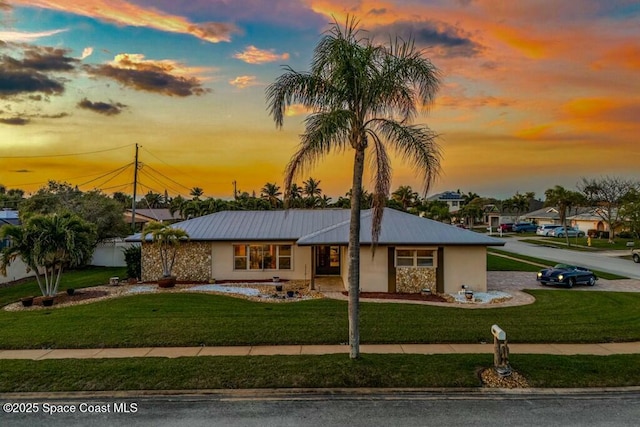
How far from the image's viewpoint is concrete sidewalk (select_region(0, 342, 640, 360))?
10.1 meters

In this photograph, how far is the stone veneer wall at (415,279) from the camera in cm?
1839

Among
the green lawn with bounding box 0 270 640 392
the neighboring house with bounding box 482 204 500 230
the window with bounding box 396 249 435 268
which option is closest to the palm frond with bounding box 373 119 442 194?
the green lawn with bounding box 0 270 640 392

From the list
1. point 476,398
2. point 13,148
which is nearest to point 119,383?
point 476,398

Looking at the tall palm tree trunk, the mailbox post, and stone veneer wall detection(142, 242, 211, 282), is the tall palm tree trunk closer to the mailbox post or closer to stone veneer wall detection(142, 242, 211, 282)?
the mailbox post

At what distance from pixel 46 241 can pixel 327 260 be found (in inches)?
573

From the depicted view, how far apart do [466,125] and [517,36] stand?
4.60 metres

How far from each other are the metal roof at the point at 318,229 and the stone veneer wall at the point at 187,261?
31.2 inches

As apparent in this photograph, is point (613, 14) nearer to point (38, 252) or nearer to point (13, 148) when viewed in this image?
point (38, 252)

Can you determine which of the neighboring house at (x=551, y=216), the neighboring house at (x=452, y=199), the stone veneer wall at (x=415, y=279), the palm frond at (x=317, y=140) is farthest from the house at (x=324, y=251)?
the neighboring house at (x=452, y=199)

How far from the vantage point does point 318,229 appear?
22.7m

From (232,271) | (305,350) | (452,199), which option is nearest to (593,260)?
(232,271)

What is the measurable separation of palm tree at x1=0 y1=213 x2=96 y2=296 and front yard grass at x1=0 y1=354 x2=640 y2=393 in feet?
25.4

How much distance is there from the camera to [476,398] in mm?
7738

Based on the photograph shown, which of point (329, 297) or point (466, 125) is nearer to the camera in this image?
point (329, 297)
